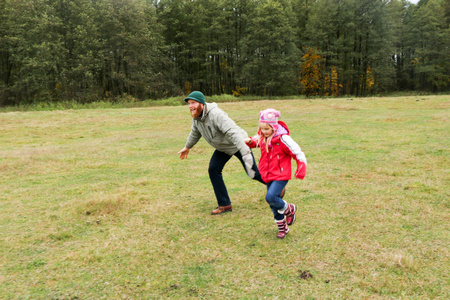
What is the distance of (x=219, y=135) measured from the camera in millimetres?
5820

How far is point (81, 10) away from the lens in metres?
42.8

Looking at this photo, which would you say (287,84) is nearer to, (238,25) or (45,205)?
(238,25)

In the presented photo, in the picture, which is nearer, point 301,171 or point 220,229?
point 301,171

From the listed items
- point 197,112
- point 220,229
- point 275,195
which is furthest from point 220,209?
point 197,112

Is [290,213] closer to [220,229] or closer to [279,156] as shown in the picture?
[279,156]

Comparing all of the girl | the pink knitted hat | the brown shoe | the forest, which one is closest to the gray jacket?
the girl

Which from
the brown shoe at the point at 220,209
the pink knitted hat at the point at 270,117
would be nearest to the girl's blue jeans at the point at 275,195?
the pink knitted hat at the point at 270,117

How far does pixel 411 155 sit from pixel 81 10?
45.5 meters

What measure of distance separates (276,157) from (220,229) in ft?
5.69

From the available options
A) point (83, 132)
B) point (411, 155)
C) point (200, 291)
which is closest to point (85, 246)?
point (200, 291)

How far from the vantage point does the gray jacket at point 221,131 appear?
5.53 m

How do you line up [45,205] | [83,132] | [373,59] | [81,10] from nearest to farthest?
[45,205] < [83,132] < [81,10] < [373,59]

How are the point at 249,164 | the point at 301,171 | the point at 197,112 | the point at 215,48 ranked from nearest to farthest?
the point at 301,171, the point at 249,164, the point at 197,112, the point at 215,48

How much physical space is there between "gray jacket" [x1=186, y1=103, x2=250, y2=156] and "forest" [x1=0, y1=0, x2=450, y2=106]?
37.9 metres
